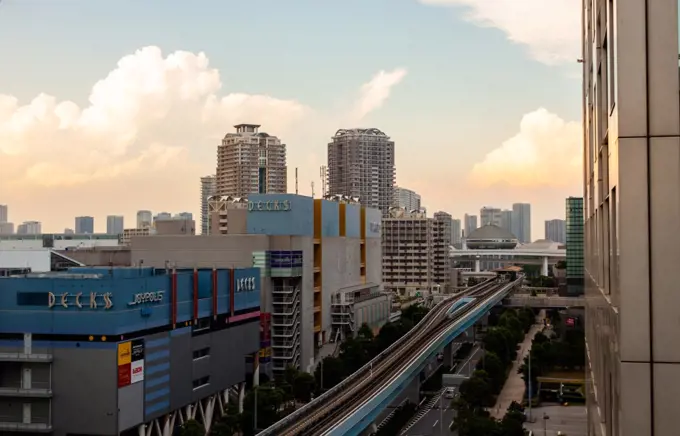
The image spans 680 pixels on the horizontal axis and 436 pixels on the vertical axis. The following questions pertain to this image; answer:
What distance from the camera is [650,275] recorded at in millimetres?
3541

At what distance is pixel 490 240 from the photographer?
609 ft

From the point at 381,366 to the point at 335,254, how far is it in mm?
20807

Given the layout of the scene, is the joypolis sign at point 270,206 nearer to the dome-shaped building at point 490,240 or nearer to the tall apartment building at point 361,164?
the tall apartment building at point 361,164

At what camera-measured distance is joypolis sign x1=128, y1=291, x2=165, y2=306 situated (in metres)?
32.9

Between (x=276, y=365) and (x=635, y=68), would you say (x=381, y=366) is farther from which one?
→ (x=635, y=68)

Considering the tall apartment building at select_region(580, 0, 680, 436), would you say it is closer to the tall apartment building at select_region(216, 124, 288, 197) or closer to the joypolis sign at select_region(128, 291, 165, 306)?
the joypolis sign at select_region(128, 291, 165, 306)

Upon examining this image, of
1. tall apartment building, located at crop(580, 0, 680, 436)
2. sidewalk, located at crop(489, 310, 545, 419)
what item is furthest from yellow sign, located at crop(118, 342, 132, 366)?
tall apartment building, located at crop(580, 0, 680, 436)

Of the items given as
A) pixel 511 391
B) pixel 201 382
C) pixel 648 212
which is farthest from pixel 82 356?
pixel 511 391

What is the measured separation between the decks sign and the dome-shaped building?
156881mm

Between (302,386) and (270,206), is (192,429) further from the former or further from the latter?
(270,206)

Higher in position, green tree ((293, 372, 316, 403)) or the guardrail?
the guardrail

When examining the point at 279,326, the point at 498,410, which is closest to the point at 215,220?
the point at 279,326

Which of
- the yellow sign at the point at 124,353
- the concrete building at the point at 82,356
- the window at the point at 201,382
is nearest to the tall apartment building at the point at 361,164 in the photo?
the window at the point at 201,382

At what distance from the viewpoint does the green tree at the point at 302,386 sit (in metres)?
45.6
